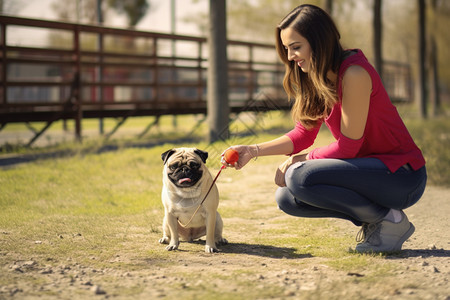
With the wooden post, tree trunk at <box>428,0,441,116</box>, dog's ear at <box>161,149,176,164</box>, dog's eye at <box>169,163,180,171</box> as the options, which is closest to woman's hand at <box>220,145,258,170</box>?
dog's eye at <box>169,163,180,171</box>

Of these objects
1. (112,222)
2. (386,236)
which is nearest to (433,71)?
(112,222)

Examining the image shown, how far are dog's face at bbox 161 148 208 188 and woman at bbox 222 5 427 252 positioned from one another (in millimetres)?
343

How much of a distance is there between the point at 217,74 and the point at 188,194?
718 centimetres

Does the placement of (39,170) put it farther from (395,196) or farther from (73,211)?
(395,196)

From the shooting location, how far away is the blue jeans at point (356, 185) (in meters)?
3.93

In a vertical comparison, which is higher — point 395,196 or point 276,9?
point 276,9

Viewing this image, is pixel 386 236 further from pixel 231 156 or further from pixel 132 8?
pixel 132 8

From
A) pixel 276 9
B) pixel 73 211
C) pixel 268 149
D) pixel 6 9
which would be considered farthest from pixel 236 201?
pixel 276 9

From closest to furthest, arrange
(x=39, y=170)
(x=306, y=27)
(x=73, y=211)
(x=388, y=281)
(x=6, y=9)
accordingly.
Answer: (x=388, y=281) → (x=306, y=27) → (x=73, y=211) → (x=39, y=170) → (x=6, y=9)

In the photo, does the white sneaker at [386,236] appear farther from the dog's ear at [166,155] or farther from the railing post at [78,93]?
the railing post at [78,93]

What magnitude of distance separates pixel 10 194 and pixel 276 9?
27259mm

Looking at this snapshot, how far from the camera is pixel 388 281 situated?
137 inches

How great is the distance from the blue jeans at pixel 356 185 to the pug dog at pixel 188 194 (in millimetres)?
661

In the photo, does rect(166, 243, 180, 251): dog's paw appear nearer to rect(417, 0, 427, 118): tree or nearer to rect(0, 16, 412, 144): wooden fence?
rect(0, 16, 412, 144): wooden fence
